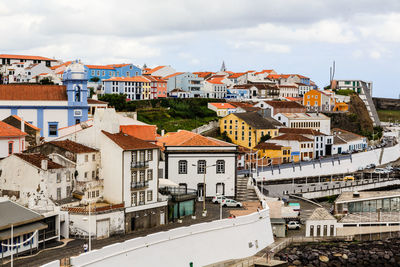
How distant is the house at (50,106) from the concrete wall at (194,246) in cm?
2372

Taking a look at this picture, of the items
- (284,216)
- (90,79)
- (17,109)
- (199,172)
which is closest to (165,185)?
(199,172)

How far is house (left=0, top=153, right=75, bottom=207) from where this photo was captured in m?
33.6

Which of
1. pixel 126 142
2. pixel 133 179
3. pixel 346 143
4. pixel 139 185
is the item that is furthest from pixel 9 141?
pixel 346 143

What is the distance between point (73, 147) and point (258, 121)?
5273 cm

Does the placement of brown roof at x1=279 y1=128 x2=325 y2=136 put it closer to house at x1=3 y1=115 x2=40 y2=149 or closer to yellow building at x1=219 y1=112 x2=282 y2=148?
yellow building at x1=219 y1=112 x2=282 y2=148

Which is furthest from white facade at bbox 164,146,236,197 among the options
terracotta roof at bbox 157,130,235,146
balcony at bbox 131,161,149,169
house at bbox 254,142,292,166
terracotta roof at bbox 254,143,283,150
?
terracotta roof at bbox 254,143,283,150

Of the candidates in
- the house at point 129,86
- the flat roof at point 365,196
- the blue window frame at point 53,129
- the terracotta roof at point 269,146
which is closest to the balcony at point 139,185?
Result: the flat roof at point 365,196

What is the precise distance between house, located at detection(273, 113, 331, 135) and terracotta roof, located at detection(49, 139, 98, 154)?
58284 mm

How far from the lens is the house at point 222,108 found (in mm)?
101938

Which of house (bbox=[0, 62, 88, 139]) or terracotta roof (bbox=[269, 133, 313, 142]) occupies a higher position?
house (bbox=[0, 62, 88, 139])

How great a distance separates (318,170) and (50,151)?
138 ft

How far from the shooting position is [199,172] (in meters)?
45.0

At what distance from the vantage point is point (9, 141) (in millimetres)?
39812

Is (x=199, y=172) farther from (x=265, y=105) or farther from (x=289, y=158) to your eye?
(x=265, y=105)
